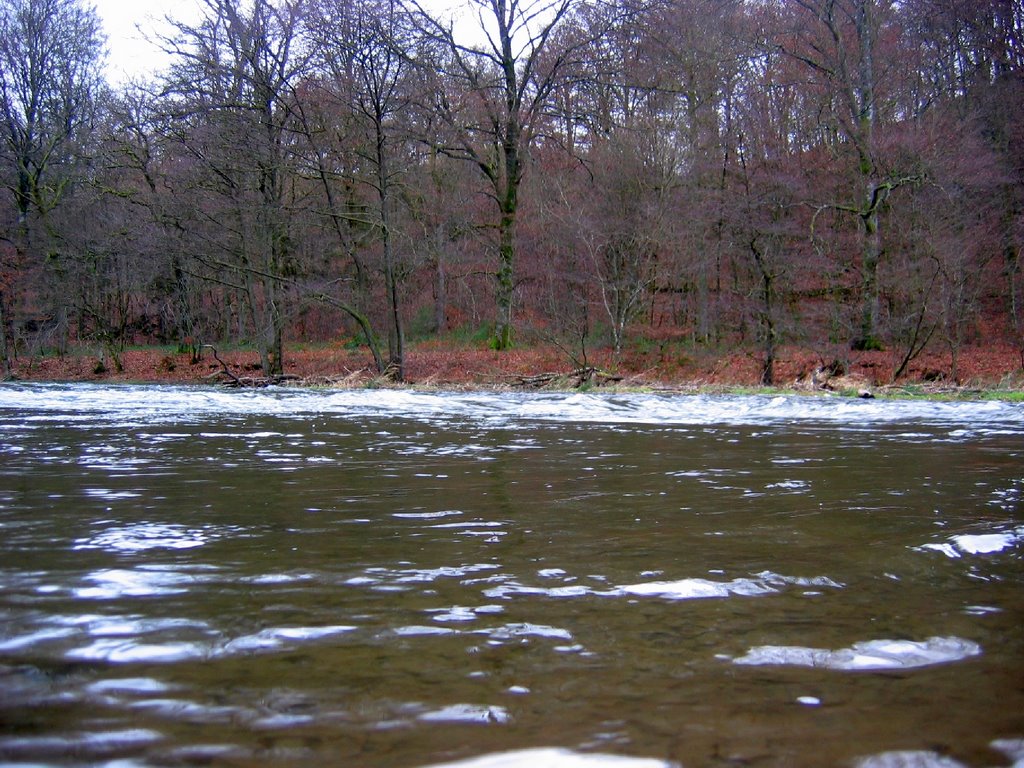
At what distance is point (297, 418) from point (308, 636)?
32.2 feet

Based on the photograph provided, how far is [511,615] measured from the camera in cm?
284

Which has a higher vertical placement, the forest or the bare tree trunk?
the forest

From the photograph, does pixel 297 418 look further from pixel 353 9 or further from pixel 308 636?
pixel 353 9

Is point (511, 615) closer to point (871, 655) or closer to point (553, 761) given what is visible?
point (553, 761)

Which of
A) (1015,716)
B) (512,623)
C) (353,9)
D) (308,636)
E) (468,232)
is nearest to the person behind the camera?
(1015,716)

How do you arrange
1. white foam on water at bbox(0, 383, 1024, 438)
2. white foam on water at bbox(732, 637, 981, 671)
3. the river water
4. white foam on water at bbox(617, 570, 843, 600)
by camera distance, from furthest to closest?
white foam on water at bbox(0, 383, 1024, 438) < white foam on water at bbox(617, 570, 843, 600) < white foam on water at bbox(732, 637, 981, 671) < the river water

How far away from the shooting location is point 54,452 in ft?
24.7

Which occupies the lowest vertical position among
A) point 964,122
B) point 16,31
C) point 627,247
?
point 627,247

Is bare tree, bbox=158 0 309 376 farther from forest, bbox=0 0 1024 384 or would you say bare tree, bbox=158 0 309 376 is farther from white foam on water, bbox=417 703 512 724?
white foam on water, bbox=417 703 512 724

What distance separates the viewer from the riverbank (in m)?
18.4

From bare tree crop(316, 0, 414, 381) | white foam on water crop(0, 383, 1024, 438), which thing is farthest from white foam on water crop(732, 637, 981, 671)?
bare tree crop(316, 0, 414, 381)

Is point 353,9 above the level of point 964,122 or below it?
above

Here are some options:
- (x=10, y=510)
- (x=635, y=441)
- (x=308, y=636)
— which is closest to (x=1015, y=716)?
(x=308, y=636)

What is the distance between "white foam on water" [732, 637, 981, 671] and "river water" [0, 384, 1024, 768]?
0.04ft
